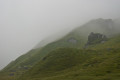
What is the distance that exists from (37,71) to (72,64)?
98.6 feet

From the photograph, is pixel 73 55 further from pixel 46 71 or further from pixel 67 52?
pixel 46 71

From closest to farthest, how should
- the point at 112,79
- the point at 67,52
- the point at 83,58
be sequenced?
the point at 112,79 < the point at 83,58 < the point at 67,52

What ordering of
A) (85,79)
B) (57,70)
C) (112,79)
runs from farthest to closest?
(57,70) < (85,79) < (112,79)

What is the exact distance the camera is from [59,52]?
185875 mm

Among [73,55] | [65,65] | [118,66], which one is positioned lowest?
[118,66]


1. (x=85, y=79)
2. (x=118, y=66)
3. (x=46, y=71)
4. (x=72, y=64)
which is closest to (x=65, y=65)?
(x=72, y=64)

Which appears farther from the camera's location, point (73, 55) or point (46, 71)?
point (73, 55)

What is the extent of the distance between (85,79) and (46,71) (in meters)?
68.5

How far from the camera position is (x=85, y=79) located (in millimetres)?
81500

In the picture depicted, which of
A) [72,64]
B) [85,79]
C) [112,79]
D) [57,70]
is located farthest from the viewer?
[72,64]

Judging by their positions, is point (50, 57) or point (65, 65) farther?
point (50, 57)

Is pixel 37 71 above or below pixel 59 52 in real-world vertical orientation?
below

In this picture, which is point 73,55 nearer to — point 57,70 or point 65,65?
point 65,65

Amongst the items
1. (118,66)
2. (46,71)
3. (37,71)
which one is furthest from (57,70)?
(118,66)
